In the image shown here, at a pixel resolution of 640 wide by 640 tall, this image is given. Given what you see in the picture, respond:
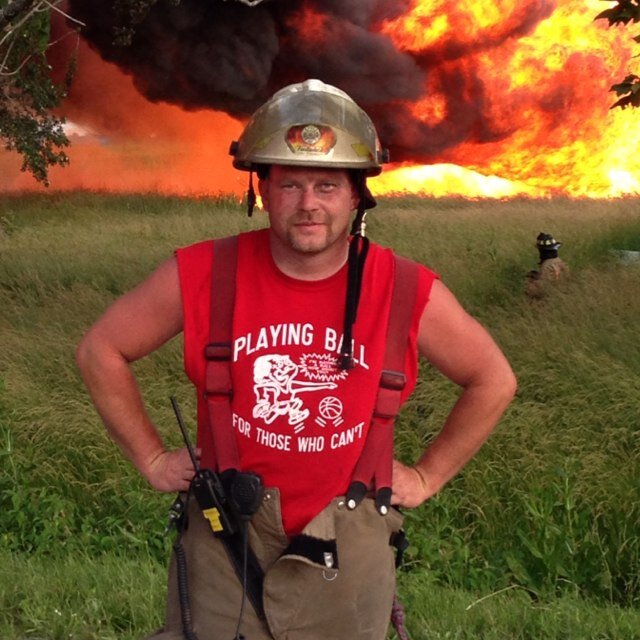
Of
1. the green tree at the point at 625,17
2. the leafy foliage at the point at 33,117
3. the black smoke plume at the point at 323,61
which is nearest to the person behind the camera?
the green tree at the point at 625,17

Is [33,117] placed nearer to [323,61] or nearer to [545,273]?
[323,61]

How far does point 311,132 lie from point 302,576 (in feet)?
3.16

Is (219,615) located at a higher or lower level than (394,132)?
lower

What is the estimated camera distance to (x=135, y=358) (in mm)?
2543

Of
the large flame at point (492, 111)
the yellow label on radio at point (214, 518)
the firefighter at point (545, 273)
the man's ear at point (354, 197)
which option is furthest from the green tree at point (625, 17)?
the large flame at point (492, 111)

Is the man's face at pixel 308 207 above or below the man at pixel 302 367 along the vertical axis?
above

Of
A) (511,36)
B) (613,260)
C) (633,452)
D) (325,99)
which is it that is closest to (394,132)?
(511,36)

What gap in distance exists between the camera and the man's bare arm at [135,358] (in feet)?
8.08

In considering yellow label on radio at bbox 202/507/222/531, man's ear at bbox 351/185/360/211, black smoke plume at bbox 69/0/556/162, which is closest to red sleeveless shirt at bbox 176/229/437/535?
yellow label on radio at bbox 202/507/222/531

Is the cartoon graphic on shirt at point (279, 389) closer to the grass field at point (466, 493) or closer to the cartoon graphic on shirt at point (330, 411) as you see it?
the cartoon graphic on shirt at point (330, 411)

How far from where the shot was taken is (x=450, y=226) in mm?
14250

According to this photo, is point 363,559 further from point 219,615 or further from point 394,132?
point 394,132

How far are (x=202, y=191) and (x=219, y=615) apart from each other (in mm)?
16196

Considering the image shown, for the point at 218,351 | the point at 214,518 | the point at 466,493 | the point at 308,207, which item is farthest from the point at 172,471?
the point at 466,493
